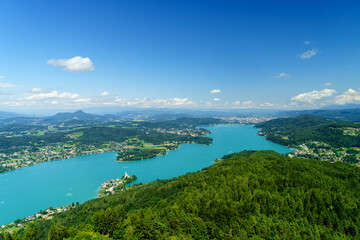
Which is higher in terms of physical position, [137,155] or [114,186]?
[137,155]

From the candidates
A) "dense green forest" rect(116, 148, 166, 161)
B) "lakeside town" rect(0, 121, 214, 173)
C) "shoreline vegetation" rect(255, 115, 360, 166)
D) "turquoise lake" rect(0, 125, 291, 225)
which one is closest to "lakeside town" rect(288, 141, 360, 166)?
"shoreline vegetation" rect(255, 115, 360, 166)

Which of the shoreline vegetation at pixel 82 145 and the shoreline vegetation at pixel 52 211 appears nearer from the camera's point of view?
the shoreline vegetation at pixel 52 211

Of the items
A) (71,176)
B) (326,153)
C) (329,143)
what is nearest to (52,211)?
(71,176)

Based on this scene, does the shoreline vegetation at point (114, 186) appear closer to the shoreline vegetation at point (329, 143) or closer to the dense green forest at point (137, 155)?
the dense green forest at point (137, 155)

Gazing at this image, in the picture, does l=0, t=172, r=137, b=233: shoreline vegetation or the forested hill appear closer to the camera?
the forested hill

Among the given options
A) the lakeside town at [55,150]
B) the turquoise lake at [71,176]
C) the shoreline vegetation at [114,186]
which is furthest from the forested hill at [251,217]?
the lakeside town at [55,150]

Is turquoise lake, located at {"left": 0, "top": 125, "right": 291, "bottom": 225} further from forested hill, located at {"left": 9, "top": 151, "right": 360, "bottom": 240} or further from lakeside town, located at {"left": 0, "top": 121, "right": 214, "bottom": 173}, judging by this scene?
forested hill, located at {"left": 9, "top": 151, "right": 360, "bottom": 240}

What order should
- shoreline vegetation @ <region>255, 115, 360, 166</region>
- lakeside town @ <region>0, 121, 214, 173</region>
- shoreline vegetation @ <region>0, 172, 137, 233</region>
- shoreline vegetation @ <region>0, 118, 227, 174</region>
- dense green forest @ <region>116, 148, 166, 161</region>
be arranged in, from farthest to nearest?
shoreline vegetation @ <region>0, 118, 227, 174</region> < dense green forest @ <region>116, 148, 166, 161</region> < lakeside town @ <region>0, 121, 214, 173</region> < shoreline vegetation @ <region>255, 115, 360, 166</region> < shoreline vegetation @ <region>0, 172, 137, 233</region>

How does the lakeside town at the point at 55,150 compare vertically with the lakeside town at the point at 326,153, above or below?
below

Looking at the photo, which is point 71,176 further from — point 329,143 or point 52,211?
point 329,143
